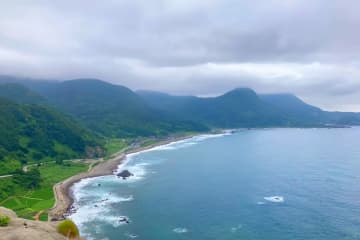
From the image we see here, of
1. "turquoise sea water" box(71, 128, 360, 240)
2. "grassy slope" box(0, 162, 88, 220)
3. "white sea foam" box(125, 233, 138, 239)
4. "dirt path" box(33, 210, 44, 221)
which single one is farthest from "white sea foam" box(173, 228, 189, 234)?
"dirt path" box(33, 210, 44, 221)

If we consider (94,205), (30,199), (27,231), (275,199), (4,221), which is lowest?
(94,205)

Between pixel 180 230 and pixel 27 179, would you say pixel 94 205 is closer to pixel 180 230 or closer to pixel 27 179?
pixel 180 230

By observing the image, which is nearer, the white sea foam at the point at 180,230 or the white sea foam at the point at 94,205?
the white sea foam at the point at 180,230

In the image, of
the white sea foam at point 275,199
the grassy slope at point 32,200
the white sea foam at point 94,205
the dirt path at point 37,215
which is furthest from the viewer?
the white sea foam at point 275,199

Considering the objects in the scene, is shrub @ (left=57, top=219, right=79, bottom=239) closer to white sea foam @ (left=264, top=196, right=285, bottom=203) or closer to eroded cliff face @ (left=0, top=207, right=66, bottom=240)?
eroded cliff face @ (left=0, top=207, right=66, bottom=240)

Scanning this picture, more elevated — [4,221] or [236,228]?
[4,221]

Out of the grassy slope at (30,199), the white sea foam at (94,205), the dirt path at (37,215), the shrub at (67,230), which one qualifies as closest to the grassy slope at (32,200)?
the grassy slope at (30,199)

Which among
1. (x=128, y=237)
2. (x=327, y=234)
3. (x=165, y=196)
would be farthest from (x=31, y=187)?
(x=327, y=234)

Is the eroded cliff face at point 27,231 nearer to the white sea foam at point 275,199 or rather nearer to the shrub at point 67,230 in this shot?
the shrub at point 67,230

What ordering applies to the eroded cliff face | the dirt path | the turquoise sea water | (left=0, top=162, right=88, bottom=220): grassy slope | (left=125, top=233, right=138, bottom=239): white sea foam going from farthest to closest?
(left=0, top=162, right=88, bottom=220): grassy slope
the dirt path
the turquoise sea water
(left=125, top=233, right=138, bottom=239): white sea foam
the eroded cliff face

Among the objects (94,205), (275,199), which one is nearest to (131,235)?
(94,205)
